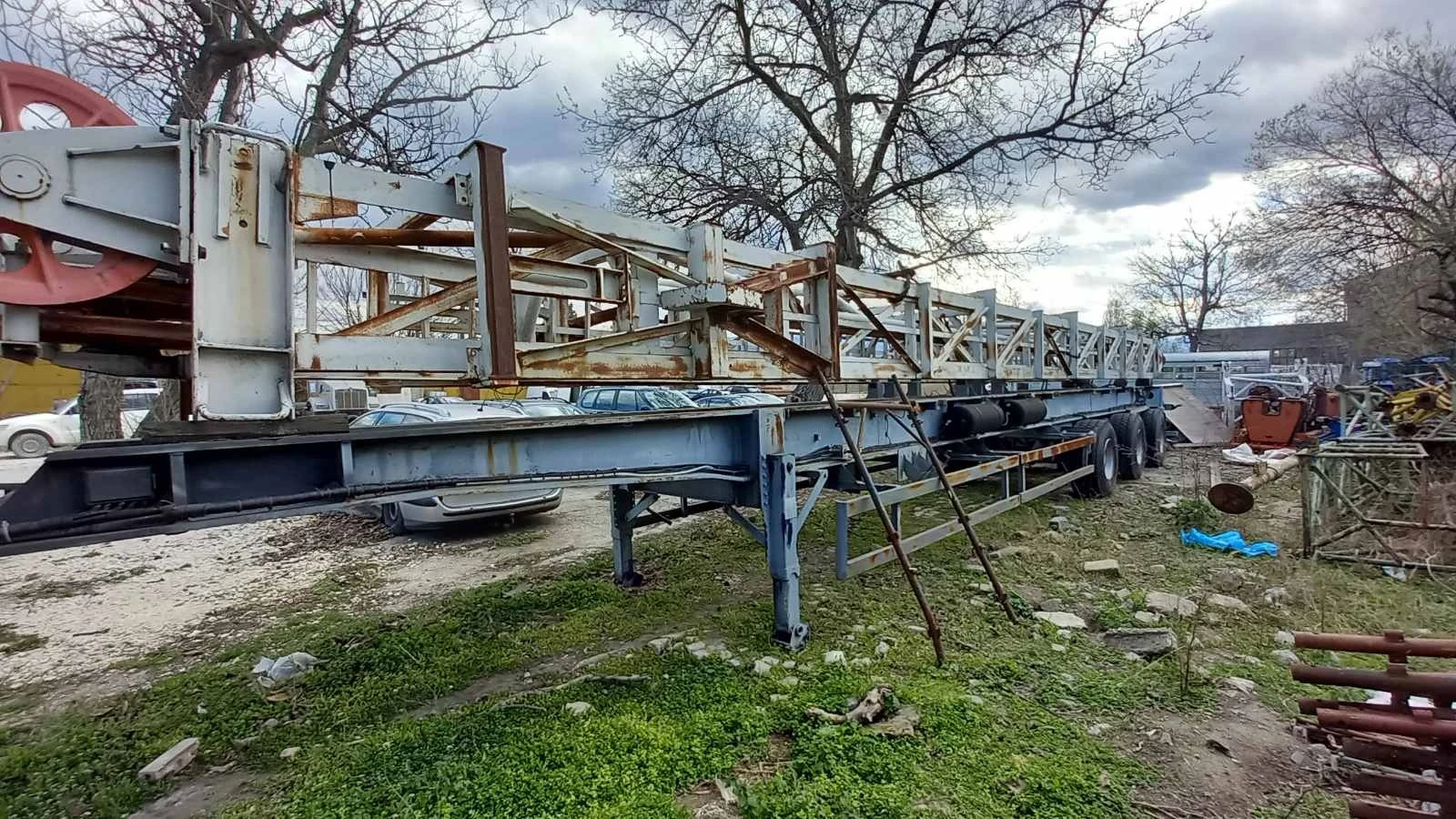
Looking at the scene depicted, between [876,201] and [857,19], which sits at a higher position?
[857,19]

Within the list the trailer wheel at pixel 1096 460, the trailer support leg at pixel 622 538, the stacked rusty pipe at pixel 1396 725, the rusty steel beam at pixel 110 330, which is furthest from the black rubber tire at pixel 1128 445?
the rusty steel beam at pixel 110 330

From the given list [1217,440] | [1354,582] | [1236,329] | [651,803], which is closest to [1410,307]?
[1217,440]

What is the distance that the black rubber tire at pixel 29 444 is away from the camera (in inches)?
661

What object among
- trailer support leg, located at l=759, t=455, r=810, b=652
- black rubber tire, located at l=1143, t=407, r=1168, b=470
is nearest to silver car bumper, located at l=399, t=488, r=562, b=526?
trailer support leg, located at l=759, t=455, r=810, b=652

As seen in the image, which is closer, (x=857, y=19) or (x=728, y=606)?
(x=728, y=606)

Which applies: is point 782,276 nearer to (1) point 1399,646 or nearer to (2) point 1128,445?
(1) point 1399,646

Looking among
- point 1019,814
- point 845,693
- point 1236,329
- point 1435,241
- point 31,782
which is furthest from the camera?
point 1236,329

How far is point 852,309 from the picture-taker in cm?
578

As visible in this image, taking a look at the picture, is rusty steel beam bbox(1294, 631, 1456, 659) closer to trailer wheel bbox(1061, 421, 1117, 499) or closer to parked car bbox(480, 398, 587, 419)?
trailer wheel bbox(1061, 421, 1117, 499)

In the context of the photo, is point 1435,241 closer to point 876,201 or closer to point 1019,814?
point 876,201

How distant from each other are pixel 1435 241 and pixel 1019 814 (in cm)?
2169

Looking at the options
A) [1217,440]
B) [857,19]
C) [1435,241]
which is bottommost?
[1217,440]

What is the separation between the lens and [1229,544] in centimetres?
674

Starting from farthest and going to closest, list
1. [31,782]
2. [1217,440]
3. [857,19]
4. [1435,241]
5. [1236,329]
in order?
1. [1236,329]
2. [1217,440]
3. [1435,241]
4. [857,19]
5. [31,782]
